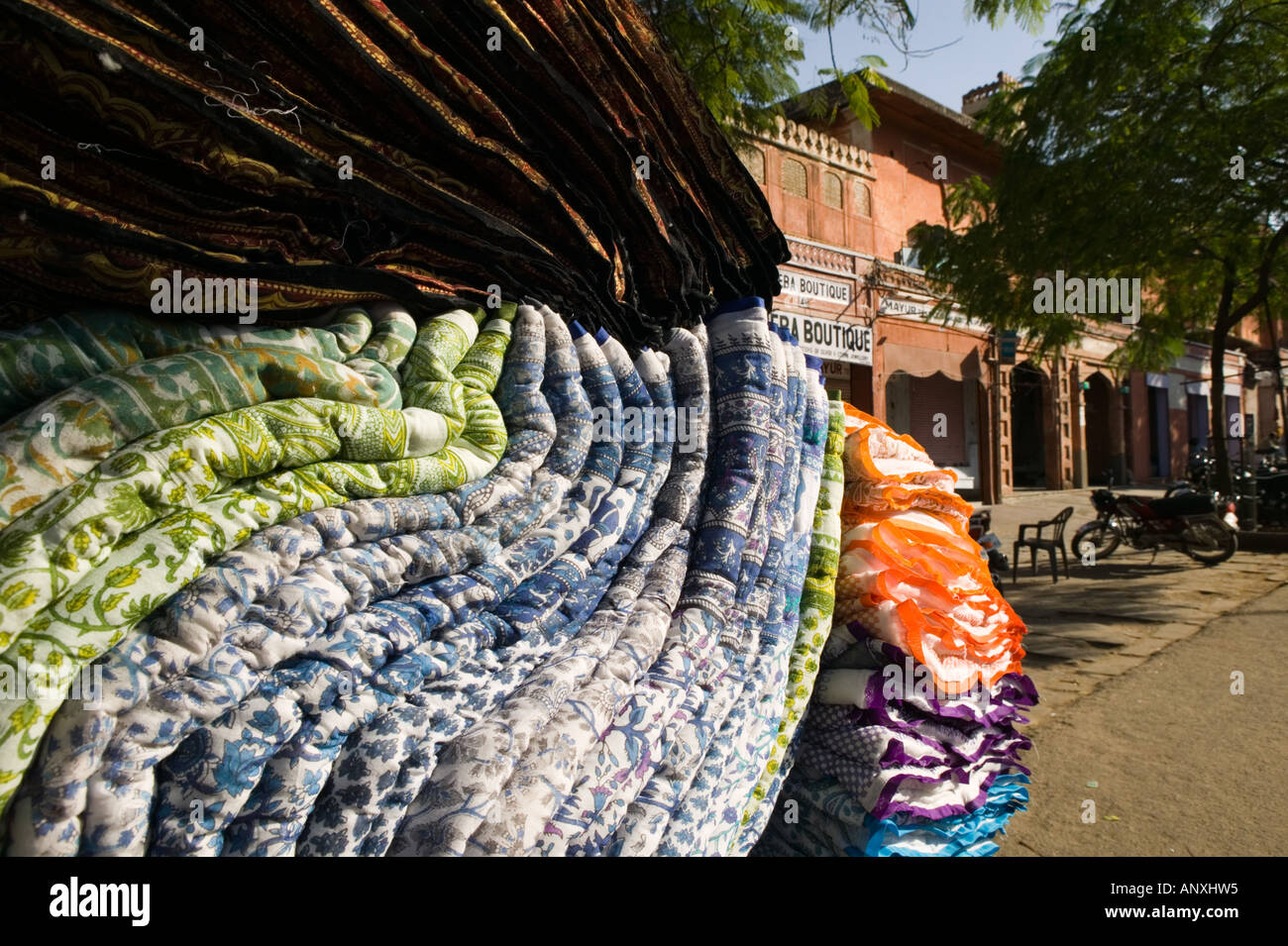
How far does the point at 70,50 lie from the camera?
82 centimetres

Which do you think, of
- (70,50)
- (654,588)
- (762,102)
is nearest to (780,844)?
(654,588)

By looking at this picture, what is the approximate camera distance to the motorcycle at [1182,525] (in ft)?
26.1

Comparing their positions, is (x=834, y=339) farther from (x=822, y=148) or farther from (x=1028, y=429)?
(x=1028, y=429)

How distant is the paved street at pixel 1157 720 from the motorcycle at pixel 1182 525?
842mm

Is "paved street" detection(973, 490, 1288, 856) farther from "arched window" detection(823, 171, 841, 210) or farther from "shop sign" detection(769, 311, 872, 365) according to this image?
"arched window" detection(823, 171, 841, 210)

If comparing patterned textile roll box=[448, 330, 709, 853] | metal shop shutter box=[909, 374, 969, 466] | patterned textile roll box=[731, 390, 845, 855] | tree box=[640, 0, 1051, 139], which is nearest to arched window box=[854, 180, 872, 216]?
metal shop shutter box=[909, 374, 969, 466]

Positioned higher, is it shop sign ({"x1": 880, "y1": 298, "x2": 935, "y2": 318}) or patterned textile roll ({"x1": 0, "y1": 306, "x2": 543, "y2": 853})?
shop sign ({"x1": 880, "y1": 298, "x2": 935, "y2": 318})

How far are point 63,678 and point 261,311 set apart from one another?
48 centimetres

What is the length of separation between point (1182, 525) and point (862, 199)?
683 cm

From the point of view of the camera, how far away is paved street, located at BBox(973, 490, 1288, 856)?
2.54 m

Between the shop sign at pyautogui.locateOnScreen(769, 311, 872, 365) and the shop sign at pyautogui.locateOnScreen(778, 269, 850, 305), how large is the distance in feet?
1.02

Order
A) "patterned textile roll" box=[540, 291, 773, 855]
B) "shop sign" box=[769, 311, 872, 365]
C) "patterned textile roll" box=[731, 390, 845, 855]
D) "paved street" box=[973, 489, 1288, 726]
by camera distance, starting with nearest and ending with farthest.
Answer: "patterned textile roll" box=[540, 291, 773, 855] < "patterned textile roll" box=[731, 390, 845, 855] < "paved street" box=[973, 489, 1288, 726] < "shop sign" box=[769, 311, 872, 365]

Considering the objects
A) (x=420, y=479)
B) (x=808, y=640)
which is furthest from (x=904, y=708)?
(x=420, y=479)

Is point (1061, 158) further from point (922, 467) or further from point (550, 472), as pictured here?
point (550, 472)
